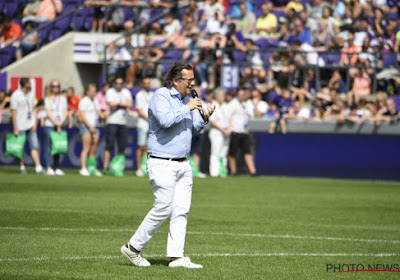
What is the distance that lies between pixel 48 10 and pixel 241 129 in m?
9.84

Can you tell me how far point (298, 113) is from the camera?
25.1m

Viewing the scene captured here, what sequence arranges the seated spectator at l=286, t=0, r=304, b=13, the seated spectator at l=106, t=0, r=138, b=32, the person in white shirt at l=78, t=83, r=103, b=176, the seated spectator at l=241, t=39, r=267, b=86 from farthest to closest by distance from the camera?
the seated spectator at l=106, t=0, r=138, b=32, the seated spectator at l=286, t=0, r=304, b=13, the seated spectator at l=241, t=39, r=267, b=86, the person in white shirt at l=78, t=83, r=103, b=176

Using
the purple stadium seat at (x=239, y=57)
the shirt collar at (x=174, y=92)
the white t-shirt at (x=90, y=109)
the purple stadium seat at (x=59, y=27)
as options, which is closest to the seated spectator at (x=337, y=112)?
the purple stadium seat at (x=239, y=57)

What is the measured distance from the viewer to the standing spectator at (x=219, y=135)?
24.7m

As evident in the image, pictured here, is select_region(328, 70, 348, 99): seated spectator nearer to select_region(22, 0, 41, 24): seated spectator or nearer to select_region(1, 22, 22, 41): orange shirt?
select_region(22, 0, 41, 24): seated spectator

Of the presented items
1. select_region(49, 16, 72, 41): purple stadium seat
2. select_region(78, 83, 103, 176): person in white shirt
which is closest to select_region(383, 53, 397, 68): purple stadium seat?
select_region(78, 83, 103, 176): person in white shirt

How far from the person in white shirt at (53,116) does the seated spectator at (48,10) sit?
335 inches

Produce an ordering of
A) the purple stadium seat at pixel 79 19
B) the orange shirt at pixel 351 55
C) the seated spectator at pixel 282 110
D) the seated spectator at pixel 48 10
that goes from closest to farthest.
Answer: the seated spectator at pixel 282 110, the orange shirt at pixel 351 55, the purple stadium seat at pixel 79 19, the seated spectator at pixel 48 10

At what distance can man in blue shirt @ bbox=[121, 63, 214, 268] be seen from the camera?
30.1ft

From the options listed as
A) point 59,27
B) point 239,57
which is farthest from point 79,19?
point 239,57

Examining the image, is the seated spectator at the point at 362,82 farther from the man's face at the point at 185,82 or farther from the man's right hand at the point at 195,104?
the man's right hand at the point at 195,104

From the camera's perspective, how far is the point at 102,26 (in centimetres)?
3023

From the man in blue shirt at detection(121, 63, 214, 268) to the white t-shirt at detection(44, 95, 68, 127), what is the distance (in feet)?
47.2

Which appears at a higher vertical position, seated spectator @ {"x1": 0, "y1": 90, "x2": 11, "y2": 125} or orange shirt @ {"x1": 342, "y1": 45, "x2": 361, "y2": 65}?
orange shirt @ {"x1": 342, "y1": 45, "x2": 361, "y2": 65}
